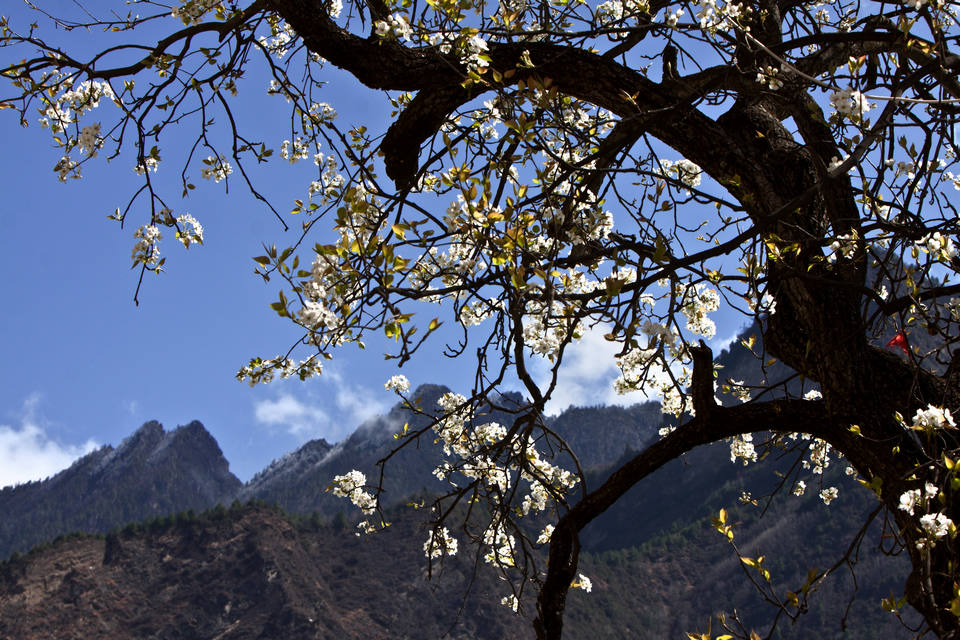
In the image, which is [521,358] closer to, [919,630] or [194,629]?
[919,630]

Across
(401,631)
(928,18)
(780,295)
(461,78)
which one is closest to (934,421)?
(780,295)

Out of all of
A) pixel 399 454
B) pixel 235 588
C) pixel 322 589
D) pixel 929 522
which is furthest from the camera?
pixel 399 454

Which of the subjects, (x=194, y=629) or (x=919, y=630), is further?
(x=194, y=629)

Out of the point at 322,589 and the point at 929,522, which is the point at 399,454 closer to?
the point at 322,589

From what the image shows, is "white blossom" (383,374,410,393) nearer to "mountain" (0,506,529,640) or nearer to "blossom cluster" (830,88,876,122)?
"blossom cluster" (830,88,876,122)

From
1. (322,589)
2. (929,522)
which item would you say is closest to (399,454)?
(322,589)

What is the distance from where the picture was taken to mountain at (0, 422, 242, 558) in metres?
164

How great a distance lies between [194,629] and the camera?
71.1m

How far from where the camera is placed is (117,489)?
584 ft

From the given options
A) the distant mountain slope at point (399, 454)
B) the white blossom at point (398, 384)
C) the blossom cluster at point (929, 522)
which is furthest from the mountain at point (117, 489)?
the blossom cluster at point (929, 522)

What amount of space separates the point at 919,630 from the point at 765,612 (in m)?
78.3

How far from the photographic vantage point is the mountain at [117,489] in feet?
538

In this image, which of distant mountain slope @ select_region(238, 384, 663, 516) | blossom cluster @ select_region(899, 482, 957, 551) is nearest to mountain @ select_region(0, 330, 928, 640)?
blossom cluster @ select_region(899, 482, 957, 551)

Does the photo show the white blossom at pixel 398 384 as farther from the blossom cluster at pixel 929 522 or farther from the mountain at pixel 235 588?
the mountain at pixel 235 588
